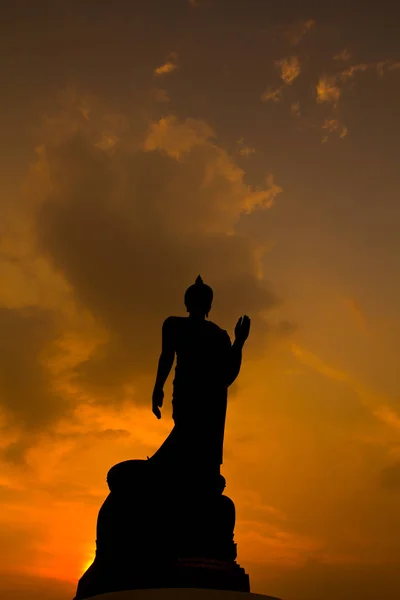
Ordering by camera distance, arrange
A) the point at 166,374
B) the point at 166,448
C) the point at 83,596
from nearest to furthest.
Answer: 1. the point at 83,596
2. the point at 166,448
3. the point at 166,374

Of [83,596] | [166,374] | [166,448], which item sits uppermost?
[166,374]

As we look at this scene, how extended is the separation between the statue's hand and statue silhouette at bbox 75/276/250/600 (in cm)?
2

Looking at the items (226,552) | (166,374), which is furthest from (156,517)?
(166,374)

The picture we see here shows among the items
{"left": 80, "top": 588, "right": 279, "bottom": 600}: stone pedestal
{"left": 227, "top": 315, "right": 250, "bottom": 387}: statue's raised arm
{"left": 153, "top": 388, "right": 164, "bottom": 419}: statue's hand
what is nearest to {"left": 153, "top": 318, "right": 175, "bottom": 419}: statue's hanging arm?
{"left": 153, "top": 388, "right": 164, "bottom": 419}: statue's hand

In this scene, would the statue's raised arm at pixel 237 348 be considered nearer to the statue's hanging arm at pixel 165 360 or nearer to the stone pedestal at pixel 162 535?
the statue's hanging arm at pixel 165 360

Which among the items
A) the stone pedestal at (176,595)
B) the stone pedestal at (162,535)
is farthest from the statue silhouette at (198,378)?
the stone pedestal at (176,595)

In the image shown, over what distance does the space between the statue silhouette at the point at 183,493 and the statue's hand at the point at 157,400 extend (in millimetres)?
17

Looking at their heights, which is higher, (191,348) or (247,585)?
(191,348)

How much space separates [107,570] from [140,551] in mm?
552

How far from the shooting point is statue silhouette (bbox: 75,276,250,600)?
938 cm

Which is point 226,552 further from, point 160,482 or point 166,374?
point 166,374

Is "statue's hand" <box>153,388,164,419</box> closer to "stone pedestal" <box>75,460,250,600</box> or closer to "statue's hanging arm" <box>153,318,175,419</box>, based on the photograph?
"statue's hanging arm" <box>153,318,175,419</box>

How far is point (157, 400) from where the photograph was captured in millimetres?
11266

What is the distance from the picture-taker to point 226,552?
9.80m
